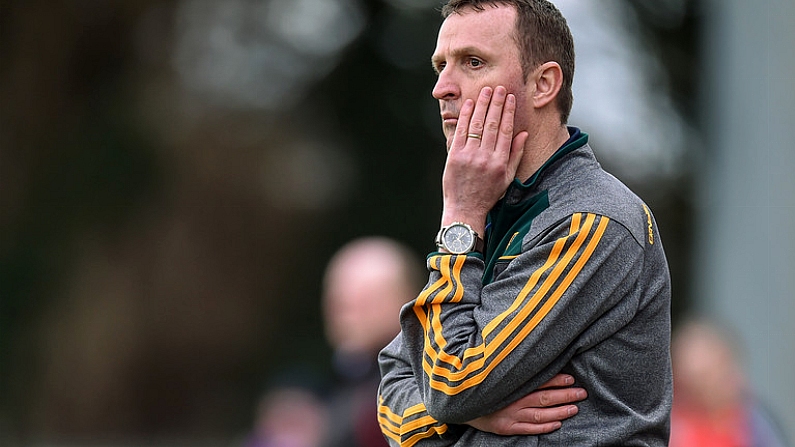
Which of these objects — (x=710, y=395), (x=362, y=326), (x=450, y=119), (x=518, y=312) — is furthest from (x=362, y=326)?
(x=518, y=312)

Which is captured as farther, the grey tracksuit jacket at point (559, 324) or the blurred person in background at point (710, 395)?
the blurred person in background at point (710, 395)

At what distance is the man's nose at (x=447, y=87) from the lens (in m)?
2.84

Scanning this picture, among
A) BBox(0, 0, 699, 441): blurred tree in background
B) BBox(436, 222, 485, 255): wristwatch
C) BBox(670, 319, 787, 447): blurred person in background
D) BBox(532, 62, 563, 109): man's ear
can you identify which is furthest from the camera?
BBox(0, 0, 699, 441): blurred tree in background

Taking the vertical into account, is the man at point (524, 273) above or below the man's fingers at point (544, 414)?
above

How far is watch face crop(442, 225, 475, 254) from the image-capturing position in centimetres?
271

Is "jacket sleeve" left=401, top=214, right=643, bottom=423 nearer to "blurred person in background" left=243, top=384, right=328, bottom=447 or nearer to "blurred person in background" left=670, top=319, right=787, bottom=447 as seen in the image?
"blurred person in background" left=670, top=319, right=787, bottom=447

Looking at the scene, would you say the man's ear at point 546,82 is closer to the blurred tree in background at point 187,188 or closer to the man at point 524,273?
the man at point 524,273

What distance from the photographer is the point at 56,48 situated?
1530cm

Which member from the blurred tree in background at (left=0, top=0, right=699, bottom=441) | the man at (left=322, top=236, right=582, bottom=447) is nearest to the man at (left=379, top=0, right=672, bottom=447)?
the man at (left=322, top=236, right=582, bottom=447)

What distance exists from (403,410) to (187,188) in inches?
527

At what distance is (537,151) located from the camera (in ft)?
9.39

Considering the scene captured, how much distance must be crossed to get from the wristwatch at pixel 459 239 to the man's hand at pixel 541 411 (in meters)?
0.35

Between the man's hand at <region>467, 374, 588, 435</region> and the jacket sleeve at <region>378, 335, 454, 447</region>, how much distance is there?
17cm

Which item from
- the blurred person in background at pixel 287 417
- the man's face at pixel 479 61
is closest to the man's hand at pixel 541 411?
the man's face at pixel 479 61
